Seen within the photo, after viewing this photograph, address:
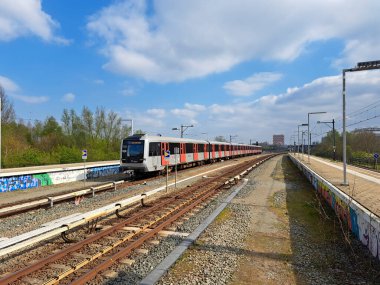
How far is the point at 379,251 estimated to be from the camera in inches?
252

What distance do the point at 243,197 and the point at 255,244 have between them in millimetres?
7553

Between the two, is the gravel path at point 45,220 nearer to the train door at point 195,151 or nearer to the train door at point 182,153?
the train door at point 182,153

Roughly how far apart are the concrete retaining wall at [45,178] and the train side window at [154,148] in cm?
473

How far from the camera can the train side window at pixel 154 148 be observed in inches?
896

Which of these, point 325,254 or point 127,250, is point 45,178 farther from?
point 325,254

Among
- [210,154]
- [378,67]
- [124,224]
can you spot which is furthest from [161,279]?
[210,154]

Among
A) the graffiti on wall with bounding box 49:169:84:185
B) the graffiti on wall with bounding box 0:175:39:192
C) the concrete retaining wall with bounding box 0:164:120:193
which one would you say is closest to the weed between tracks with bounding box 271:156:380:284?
the concrete retaining wall with bounding box 0:164:120:193

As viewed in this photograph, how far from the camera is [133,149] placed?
22312mm

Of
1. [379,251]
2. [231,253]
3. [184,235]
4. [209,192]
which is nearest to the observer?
[379,251]

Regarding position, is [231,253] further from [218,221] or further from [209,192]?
[209,192]

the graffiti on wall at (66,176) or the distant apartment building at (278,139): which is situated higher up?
the distant apartment building at (278,139)

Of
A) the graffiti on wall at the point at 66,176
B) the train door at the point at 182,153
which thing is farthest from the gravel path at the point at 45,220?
the train door at the point at 182,153

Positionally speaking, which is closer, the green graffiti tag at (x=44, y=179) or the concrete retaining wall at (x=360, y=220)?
the concrete retaining wall at (x=360, y=220)

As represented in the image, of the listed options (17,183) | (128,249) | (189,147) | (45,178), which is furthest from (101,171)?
(128,249)
